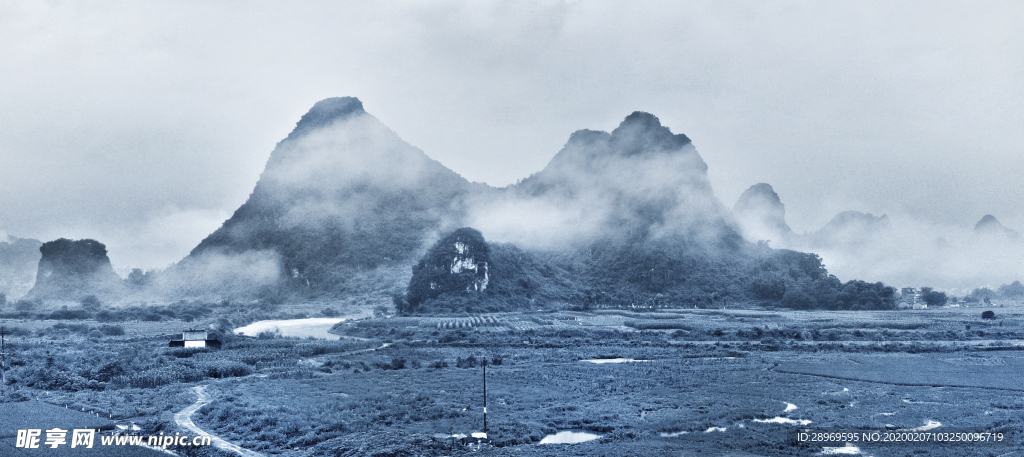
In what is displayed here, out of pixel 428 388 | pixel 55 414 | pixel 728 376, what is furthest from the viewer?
pixel 728 376

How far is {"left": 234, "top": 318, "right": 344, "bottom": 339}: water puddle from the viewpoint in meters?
59.1

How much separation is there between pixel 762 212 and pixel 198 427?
12904 cm

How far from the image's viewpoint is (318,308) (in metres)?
88.2

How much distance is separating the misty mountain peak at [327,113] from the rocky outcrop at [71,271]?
40.3 metres

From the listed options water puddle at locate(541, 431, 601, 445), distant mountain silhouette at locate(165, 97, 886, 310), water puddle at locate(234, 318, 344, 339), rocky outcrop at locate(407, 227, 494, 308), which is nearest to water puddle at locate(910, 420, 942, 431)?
water puddle at locate(541, 431, 601, 445)

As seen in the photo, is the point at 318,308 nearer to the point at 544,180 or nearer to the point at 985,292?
the point at 544,180

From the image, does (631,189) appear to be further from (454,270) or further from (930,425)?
(930,425)

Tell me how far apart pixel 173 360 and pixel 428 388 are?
59.3 feet

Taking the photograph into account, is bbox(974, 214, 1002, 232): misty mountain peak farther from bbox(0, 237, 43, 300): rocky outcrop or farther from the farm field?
bbox(0, 237, 43, 300): rocky outcrop

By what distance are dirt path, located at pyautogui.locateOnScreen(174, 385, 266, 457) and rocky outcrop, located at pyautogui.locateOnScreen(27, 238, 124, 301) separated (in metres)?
88.3

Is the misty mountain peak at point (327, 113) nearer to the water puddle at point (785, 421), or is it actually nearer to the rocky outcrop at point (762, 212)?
the rocky outcrop at point (762, 212)

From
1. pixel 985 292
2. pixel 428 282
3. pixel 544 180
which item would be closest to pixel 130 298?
pixel 428 282

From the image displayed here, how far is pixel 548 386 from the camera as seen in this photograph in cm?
3033

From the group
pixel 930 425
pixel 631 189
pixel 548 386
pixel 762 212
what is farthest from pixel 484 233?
pixel 930 425
